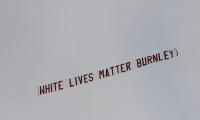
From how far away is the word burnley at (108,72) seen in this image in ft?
17.3

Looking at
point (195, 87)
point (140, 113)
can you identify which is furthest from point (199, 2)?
point (140, 113)

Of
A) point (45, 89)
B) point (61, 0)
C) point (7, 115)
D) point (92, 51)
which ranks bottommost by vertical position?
point (7, 115)

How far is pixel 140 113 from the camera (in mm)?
5176

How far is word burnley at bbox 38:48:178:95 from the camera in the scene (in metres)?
5.27

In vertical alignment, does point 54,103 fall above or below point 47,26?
below

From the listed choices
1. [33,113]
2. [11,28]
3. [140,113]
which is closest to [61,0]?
[11,28]

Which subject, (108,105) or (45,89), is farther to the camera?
(45,89)

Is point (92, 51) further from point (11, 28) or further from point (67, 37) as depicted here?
point (11, 28)

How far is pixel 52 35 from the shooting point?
6.07 meters

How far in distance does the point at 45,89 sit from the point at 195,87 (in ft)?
7.26

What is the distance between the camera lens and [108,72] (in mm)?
5570

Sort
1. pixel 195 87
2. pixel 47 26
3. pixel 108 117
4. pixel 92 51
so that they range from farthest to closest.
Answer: pixel 47 26 < pixel 92 51 < pixel 108 117 < pixel 195 87

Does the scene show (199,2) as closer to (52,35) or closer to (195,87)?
(195,87)

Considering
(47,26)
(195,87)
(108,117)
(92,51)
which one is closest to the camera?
(195,87)
